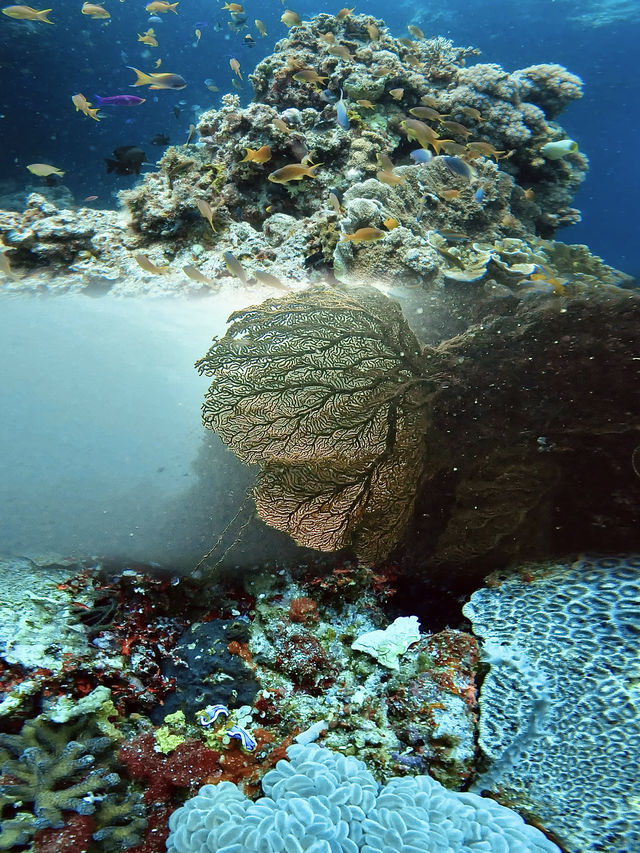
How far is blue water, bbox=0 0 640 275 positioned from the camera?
16.7 metres

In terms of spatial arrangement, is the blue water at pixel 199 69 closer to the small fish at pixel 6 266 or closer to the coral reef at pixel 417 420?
the small fish at pixel 6 266

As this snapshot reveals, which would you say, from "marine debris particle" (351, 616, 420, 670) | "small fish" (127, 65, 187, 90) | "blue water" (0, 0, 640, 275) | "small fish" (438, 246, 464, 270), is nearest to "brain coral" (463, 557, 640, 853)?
"marine debris particle" (351, 616, 420, 670)

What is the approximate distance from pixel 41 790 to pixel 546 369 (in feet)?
11.5

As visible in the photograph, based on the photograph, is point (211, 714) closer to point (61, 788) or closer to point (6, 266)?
point (61, 788)

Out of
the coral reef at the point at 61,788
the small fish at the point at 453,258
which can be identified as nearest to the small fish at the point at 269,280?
the small fish at the point at 453,258

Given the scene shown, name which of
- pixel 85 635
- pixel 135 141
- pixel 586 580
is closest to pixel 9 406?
pixel 85 635

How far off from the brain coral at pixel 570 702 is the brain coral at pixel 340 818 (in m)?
0.23

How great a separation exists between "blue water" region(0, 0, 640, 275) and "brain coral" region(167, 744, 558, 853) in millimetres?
13736

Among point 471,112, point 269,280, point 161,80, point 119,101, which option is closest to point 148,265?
point 269,280

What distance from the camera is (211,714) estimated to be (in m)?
Answer: 2.34

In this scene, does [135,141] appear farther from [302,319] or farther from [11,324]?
[302,319]

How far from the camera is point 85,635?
8.45 feet

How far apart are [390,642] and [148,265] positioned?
374 centimetres

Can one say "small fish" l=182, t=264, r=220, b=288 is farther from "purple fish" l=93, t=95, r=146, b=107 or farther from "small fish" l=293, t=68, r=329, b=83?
"purple fish" l=93, t=95, r=146, b=107
